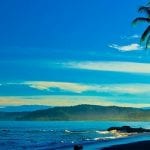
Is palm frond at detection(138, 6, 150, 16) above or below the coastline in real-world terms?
above

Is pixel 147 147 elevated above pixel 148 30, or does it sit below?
below

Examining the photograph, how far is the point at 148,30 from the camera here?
38.8 m

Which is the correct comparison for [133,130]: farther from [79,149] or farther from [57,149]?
[79,149]

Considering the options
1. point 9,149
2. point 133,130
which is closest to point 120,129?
point 133,130

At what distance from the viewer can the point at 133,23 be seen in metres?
38.7

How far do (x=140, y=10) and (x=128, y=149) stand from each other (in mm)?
10522

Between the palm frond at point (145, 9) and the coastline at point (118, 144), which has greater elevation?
the palm frond at point (145, 9)

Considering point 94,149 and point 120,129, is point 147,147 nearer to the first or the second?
point 94,149

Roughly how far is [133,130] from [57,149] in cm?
6373

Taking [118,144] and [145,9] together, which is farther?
[118,144]

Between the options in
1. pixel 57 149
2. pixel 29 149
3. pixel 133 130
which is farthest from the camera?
pixel 133 130

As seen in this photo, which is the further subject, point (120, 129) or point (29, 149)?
point (120, 129)

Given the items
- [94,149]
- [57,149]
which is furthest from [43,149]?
[94,149]

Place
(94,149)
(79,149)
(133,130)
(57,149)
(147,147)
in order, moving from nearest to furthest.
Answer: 1. (79,149)
2. (147,147)
3. (94,149)
4. (57,149)
5. (133,130)
